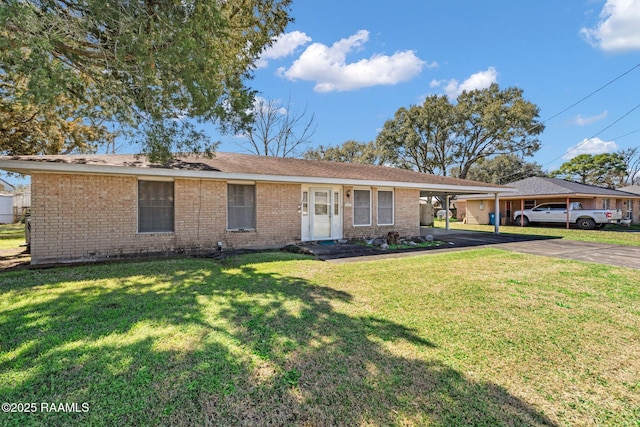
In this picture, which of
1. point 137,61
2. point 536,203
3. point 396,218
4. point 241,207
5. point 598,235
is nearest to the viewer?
point 137,61

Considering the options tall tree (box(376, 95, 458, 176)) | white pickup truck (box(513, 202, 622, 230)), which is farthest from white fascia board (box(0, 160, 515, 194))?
tall tree (box(376, 95, 458, 176))

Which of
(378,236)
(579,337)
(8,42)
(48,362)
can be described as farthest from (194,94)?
(378,236)

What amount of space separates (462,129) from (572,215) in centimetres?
1343

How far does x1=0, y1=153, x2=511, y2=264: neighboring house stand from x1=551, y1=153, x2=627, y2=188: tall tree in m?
45.1

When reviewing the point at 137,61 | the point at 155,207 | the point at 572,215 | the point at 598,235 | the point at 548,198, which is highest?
the point at 137,61

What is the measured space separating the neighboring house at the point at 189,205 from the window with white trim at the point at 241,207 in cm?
3

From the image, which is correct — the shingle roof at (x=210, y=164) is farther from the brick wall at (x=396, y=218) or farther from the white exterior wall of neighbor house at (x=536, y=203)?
the white exterior wall of neighbor house at (x=536, y=203)

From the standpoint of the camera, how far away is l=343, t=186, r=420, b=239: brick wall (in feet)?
36.1

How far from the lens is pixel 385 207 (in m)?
11.8

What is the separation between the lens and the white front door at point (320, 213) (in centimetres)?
1051

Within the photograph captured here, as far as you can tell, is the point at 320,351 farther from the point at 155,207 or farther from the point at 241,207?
the point at 155,207

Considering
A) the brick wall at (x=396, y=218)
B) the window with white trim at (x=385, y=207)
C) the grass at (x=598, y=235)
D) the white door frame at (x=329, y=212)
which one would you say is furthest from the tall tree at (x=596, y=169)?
the white door frame at (x=329, y=212)

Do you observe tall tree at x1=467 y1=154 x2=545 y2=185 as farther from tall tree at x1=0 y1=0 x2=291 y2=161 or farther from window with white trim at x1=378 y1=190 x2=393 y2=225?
tall tree at x1=0 y1=0 x2=291 y2=161

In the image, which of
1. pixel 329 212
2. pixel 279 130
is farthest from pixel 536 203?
pixel 279 130
